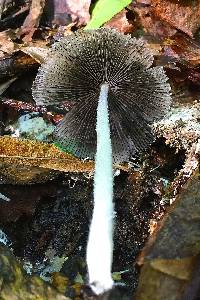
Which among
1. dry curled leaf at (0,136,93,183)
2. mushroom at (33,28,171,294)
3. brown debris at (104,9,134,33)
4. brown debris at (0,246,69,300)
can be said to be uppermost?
brown debris at (104,9,134,33)

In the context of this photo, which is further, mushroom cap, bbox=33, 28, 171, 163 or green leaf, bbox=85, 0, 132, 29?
green leaf, bbox=85, 0, 132, 29

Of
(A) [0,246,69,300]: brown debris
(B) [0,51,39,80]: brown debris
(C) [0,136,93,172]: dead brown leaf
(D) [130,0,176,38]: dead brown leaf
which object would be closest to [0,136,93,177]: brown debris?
(C) [0,136,93,172]: dead brown leaf

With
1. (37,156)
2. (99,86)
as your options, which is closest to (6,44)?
(99,86)

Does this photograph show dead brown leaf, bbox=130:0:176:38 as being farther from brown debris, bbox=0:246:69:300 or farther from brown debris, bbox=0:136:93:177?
brown debris, bbox=0:246:69:300

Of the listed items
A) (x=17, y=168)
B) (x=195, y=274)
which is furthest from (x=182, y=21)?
(x=195, y=274)

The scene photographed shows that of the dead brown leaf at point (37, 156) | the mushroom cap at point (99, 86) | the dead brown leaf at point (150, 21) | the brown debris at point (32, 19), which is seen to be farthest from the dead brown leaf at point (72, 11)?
the dead brown leaf at point (37, 156)

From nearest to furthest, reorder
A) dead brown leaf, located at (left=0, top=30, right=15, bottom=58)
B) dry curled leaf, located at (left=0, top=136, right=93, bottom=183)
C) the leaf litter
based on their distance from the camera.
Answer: the leaf litter < dry curled leaf, located at (left=0, top=136, right=93, bottom=183) < dead brown leaf, located at (left=0, top=30, right=15, bottom=58)
